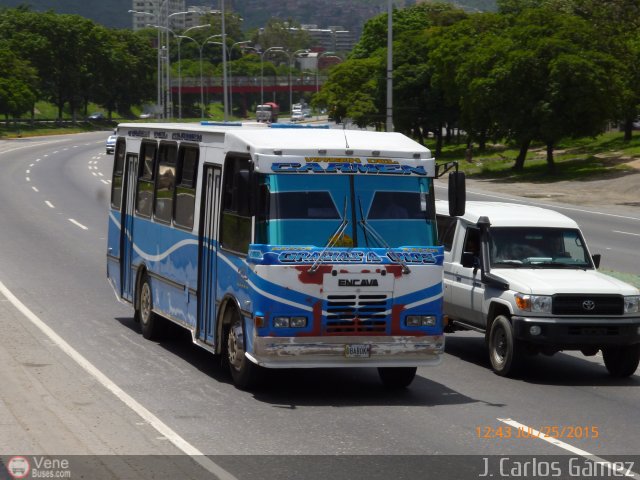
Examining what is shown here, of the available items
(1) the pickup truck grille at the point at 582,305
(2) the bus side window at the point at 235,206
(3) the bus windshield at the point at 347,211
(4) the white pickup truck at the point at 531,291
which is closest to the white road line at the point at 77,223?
(4) the white pickup truck at the point at 531,291

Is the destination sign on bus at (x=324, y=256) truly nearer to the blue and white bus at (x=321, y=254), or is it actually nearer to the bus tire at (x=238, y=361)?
the blue and white bus at (x=321, y=254)

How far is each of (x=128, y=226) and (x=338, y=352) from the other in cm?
646

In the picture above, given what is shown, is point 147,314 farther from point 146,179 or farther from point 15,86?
point 15,86

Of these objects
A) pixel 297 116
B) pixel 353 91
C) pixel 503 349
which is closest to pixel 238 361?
pixel 503 349

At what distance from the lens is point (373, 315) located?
41.1 feet

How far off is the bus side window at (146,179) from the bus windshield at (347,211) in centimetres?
451

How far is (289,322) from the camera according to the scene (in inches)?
487

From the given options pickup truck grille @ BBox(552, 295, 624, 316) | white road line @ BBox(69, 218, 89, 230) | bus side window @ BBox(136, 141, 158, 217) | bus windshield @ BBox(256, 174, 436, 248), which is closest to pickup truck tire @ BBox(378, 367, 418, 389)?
bus windshield @ BBox(256, 174, 436, 248)

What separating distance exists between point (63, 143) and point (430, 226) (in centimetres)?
8666

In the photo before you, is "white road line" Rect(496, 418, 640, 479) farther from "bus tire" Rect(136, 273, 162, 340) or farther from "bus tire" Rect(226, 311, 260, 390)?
"bus tire" Rect(136, 273, 162, 340)

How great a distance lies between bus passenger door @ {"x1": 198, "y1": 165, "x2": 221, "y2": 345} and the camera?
14.0 m

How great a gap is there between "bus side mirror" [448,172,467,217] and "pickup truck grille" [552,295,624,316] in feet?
5.15

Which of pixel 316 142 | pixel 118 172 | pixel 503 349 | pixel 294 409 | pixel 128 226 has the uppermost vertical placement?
pixel 316 142

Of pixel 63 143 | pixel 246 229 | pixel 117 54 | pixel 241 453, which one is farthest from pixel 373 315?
pixel 117 54
